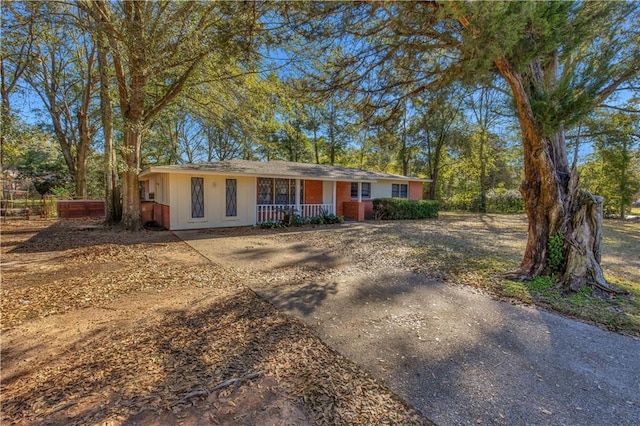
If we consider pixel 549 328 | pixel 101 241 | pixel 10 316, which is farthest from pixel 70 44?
pixel 549 328

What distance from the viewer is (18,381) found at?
2418 millimetres

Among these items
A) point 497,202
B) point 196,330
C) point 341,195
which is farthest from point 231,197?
point 497,202

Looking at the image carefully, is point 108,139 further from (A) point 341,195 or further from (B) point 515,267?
(B) point 515,267

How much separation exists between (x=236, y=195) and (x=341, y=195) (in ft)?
20.5

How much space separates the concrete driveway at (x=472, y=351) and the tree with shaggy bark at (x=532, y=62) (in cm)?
182

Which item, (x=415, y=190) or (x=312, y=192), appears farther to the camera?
(x=415, y=190)

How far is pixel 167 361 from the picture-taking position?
8.88ft

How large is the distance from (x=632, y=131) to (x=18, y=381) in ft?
74.5

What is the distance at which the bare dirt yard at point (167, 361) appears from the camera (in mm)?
2094

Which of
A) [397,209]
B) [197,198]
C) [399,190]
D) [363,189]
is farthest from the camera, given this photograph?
[399,190]

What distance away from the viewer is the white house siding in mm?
11391

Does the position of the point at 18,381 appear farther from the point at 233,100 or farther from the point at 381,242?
the point at 233,100

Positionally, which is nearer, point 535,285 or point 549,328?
point 549,328

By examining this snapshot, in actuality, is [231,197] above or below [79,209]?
above
